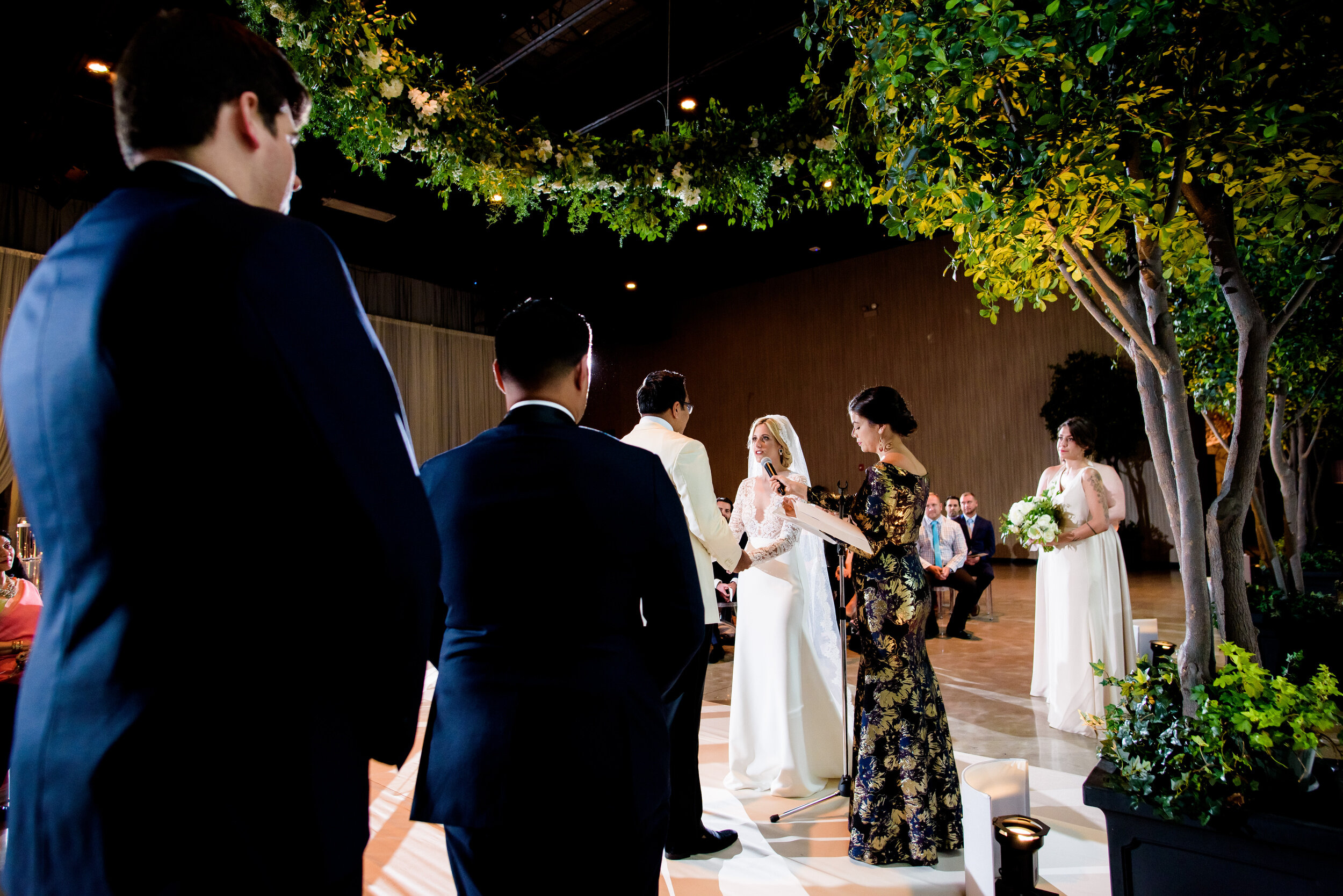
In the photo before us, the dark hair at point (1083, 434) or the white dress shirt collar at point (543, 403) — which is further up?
the dark hair at point (1083, 434)

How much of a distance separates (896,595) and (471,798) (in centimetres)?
229

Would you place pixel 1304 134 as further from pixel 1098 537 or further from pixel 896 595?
pixel 1098 537

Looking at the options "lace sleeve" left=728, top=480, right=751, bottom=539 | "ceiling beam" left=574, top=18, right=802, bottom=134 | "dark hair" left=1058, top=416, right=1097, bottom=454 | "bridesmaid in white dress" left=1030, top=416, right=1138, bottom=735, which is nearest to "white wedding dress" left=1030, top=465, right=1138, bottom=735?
"bridesmaid in white dress" left=1030, top=416, right=1138, bottom=735

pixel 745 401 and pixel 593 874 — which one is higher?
pixel 745 401

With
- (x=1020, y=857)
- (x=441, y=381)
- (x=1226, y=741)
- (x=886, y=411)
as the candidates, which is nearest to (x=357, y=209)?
(x=441, y=381)

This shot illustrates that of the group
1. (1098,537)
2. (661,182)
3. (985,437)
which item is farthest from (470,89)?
(985,437)

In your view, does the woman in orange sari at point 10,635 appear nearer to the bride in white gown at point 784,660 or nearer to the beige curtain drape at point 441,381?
the bride in white gown at point 784,660

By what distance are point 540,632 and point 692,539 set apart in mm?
1837

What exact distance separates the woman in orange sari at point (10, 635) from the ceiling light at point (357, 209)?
8964 millimetres

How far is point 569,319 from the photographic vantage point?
160cm

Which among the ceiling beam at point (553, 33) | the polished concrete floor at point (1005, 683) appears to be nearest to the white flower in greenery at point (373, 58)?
the polished concrete floor at point (1005, 683)

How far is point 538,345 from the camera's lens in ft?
5.13

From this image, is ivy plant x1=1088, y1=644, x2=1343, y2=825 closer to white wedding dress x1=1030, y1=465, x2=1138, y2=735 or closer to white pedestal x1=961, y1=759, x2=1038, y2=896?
white pedestal x1=961, y1=759, x2=1038, y2=896

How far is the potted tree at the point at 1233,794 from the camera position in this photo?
1.91m
